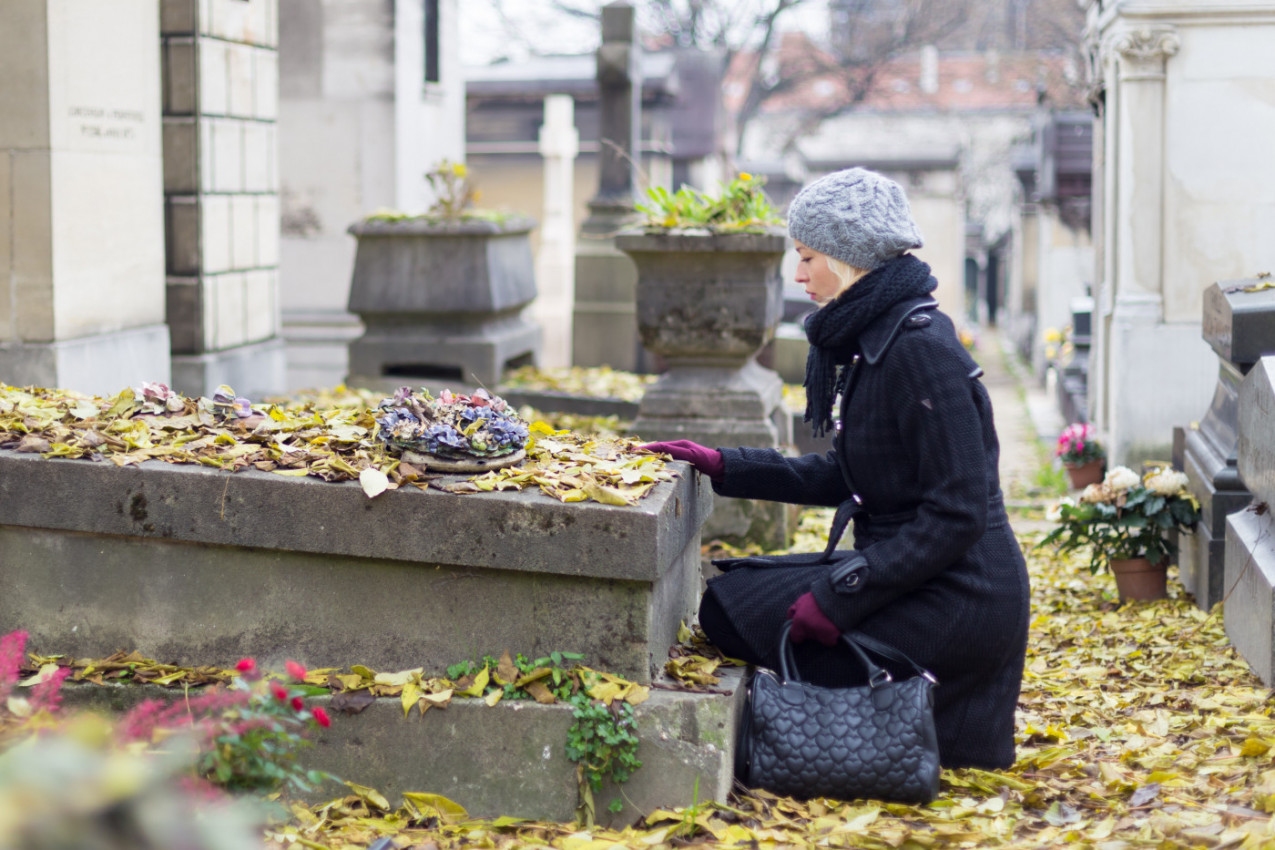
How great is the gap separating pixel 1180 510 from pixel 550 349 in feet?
27.3

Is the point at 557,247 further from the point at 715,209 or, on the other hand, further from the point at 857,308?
the point at 857,308

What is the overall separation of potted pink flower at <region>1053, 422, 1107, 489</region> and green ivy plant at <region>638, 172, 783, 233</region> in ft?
8.34

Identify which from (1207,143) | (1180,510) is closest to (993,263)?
(1207,143)

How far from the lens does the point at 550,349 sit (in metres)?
13.0

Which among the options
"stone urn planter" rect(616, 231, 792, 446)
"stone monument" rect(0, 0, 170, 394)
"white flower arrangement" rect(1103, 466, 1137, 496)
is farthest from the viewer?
"stone monument" rect(0, 0, 170, 394)

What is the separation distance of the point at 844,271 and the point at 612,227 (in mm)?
8214

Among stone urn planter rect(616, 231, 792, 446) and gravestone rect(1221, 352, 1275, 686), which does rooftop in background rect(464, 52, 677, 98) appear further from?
gravestone rect(1221, 352, 1275, 686)

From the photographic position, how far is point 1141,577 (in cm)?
543

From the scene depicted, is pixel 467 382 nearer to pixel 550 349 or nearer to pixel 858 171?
pixel 550 349

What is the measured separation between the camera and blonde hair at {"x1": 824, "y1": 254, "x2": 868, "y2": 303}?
3379mm

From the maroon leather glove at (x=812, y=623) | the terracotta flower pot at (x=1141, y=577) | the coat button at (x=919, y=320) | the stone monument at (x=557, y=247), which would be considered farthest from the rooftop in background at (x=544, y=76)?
the maroon leather glove at (x=812, y=623)

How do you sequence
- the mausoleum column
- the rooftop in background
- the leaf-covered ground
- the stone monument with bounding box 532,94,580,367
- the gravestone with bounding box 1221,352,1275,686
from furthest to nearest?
the rooftop in background, the stone monument with bounding box 532,94,580,367, the mausoleum column, the gravestone with bounding box 1221,352,1275,686, the leaf-covered ground

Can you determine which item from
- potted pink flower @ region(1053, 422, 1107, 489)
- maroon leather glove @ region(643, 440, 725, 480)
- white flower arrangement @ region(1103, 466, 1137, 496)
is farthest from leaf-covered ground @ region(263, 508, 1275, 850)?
potted pink flower @ region(1053, 422, 1107, 489)

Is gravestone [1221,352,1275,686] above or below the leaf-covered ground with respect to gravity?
above
